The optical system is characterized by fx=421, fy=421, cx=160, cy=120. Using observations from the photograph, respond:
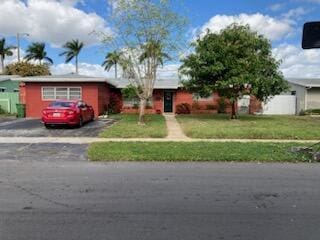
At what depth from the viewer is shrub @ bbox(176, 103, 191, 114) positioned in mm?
35344

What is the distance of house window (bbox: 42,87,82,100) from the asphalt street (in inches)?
729

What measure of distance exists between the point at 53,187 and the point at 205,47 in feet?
61.4

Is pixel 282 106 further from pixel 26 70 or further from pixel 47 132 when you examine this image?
pixel 26 70

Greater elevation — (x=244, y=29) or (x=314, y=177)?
(x=244, y=29)

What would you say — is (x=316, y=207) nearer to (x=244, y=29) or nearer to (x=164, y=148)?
(x=164, y=148)

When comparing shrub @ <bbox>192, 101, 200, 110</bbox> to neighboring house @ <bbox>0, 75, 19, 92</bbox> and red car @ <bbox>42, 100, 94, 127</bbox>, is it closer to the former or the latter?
red car @ <bbox>42, 100, 94, 127</bbox>

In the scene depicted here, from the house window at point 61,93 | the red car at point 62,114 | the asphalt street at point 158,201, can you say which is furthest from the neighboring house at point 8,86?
the asphalt street at point 158,201

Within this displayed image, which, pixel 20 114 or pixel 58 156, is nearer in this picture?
pixel 58 156

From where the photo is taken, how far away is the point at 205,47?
82.2 feet

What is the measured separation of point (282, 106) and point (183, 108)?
344 inches

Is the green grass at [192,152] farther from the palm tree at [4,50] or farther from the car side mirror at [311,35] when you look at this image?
the palm tree at [4,50]

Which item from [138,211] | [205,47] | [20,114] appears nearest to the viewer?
[138,211]

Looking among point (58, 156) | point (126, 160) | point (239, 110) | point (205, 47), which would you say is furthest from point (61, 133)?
point (239, 110)

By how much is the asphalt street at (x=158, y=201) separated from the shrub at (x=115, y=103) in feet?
75.8
